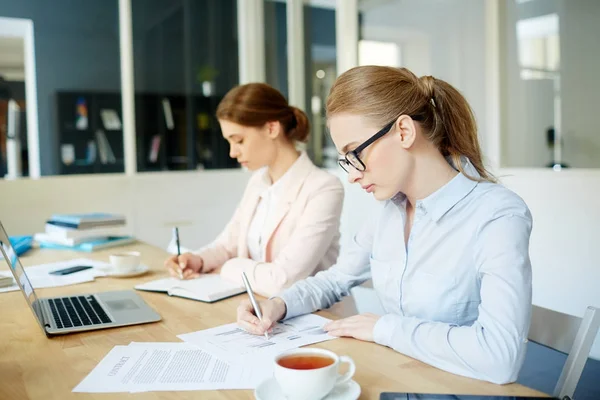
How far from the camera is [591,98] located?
2.27 metres

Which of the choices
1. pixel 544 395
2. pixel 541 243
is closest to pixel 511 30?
pixel 541 243

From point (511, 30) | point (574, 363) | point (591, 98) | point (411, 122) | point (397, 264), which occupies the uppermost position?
point (511, 30)

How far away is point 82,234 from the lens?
104 inches

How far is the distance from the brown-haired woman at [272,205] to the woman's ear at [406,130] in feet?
2.13

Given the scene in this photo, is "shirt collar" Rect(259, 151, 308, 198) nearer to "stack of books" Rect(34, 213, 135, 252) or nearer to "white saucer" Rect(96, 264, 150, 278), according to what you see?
"white saucer" Rect(96, 264, 150, 278)

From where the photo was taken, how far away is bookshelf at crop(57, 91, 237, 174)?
3926 mm

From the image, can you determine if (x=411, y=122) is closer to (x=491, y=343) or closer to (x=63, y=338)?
(x=491, y=343)

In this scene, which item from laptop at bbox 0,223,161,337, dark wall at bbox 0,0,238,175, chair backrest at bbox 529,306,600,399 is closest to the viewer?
chair backrest at bbox 529,306,600,399

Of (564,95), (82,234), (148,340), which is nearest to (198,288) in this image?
(148,340)

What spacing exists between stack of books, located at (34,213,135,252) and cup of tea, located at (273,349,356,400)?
1.93 meters

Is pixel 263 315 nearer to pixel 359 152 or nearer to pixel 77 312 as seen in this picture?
pixel 359 152

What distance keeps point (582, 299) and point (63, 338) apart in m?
2.02

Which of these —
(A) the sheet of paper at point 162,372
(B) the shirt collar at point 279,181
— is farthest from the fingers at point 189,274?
(A) the sheet of paper at point 162,372

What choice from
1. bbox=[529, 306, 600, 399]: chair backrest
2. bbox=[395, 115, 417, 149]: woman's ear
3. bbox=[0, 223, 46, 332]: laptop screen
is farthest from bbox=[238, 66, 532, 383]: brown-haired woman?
bbox=[0, 223, 46, 332]: laptop screen
